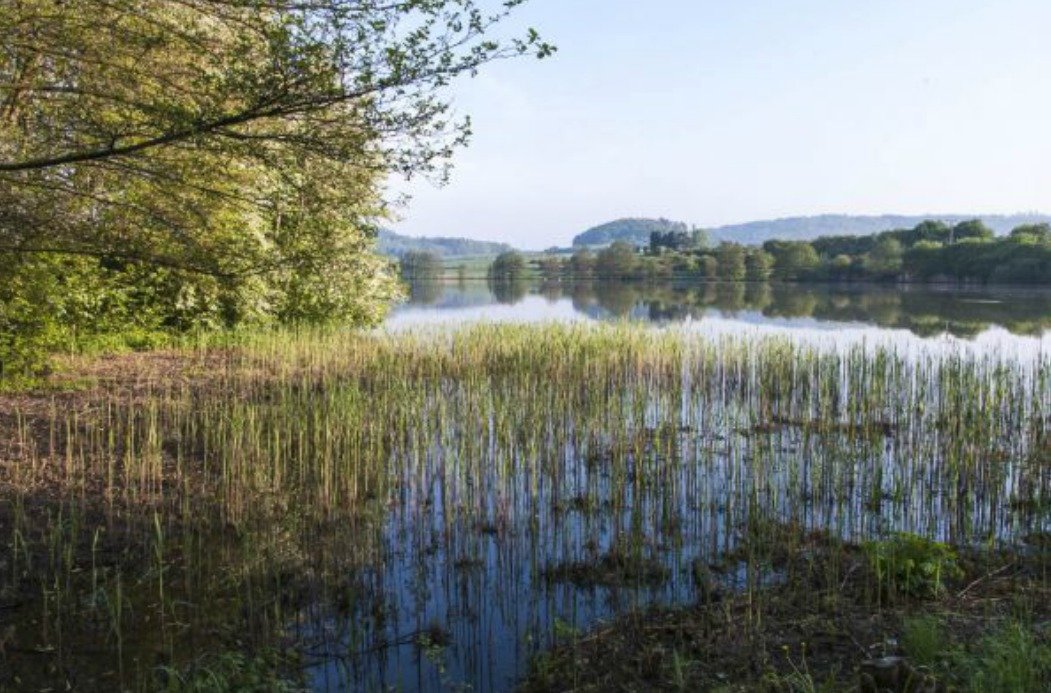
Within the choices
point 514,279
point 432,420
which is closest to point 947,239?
point 514,279

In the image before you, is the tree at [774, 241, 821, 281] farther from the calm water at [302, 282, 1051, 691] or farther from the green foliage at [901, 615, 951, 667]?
the green foliage at [901, 615, 951, 667]

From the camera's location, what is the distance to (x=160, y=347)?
59.3 ft

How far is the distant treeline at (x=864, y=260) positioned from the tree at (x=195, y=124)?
70.1 m

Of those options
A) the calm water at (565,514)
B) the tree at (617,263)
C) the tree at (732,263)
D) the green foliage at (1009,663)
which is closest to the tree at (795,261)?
the tree at (732,263)

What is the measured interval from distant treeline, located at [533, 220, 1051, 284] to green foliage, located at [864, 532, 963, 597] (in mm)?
68141

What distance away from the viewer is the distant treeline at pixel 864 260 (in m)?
65.9

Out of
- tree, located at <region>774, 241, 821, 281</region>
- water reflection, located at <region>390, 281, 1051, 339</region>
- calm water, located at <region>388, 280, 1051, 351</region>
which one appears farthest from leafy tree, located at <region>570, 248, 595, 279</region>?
water reflection, located at <region>390, 281, 1051, 339</region>

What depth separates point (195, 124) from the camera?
231 inches

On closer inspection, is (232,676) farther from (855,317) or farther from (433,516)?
(855,317)

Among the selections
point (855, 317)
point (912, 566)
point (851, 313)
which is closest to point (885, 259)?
point (851, 313)

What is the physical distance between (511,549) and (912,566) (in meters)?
3.27

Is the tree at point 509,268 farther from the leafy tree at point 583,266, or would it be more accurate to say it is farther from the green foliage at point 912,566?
the green foliage at point 912,566

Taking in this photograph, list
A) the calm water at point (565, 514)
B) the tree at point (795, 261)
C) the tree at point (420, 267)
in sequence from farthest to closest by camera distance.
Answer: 1. the tree at point (420, 267)
2. the tree at point (795, 261)
3. the calm water at point (565, 514)

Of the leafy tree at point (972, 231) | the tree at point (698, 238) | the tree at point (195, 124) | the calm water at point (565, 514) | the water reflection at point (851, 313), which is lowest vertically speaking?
the calm water at point (565, 514)
